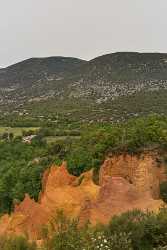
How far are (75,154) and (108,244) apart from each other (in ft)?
133

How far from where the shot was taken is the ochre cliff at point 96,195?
4556 cm

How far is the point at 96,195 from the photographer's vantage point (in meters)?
50.1

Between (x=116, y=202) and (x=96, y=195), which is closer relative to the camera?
(x=116, y=202)

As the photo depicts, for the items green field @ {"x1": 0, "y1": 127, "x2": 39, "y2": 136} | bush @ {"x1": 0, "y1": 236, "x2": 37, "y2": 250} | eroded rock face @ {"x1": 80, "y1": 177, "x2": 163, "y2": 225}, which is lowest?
green field @ {"x1": 0, "y1": 127, "x2": 39, "y2": 136}

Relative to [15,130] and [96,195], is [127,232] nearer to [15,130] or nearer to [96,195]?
[96,195]

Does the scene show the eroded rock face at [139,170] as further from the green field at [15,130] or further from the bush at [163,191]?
the green field at [15,130]

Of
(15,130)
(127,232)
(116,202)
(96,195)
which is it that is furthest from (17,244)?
(15,130)

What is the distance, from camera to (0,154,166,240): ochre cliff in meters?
45.6

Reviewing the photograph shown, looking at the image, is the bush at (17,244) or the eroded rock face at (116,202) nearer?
the bush at (17,244)

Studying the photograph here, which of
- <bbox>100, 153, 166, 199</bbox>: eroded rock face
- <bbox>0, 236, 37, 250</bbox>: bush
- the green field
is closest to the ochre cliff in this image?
<bbox>100, 153, 166, 199</bbox>: eroded rock face

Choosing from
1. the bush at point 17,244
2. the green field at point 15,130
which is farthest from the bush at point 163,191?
the green field at point 15,130

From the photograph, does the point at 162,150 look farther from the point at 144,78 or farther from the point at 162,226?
the point at 144,78

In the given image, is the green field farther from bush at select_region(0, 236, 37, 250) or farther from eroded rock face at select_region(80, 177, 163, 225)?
bush at select_region(0, 236, 37, 250)

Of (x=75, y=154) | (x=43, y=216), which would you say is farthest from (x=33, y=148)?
(x=43, y=216)
